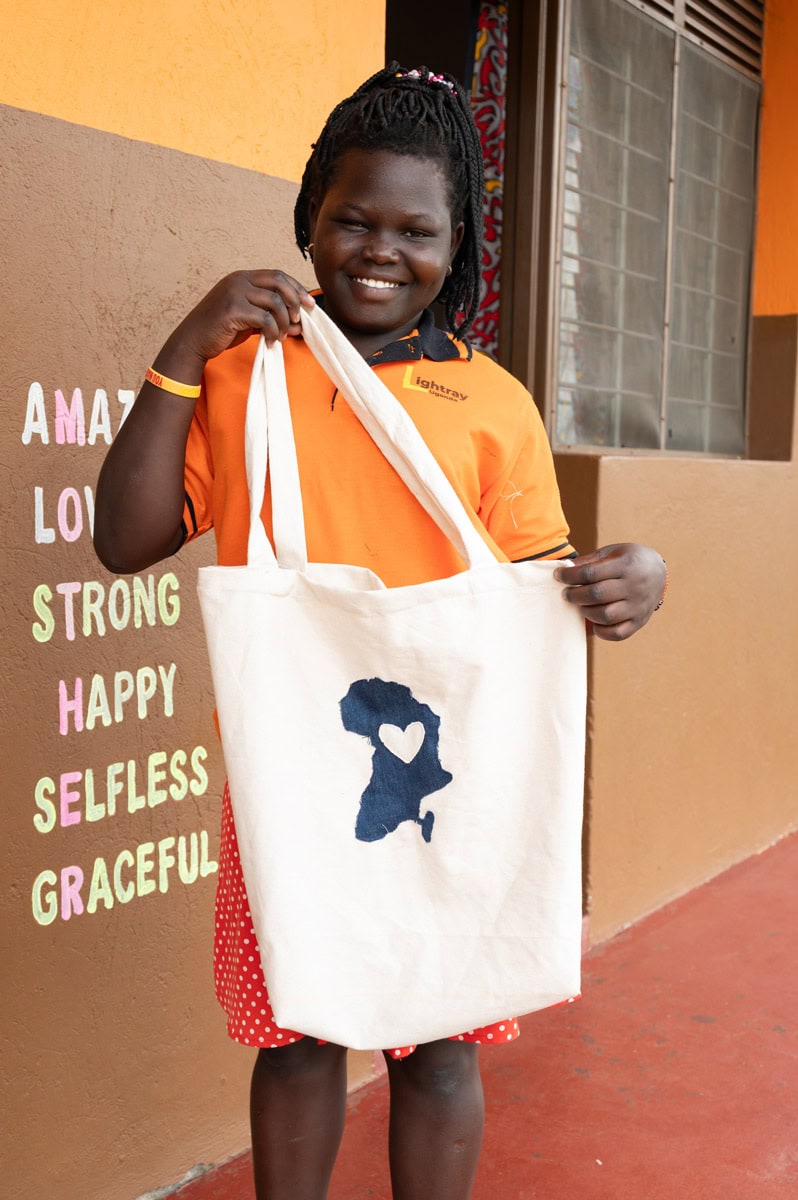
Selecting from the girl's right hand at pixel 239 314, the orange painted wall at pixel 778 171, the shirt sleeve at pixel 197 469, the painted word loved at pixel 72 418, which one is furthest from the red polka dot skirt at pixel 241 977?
the orange painted wall at pixel 778 171

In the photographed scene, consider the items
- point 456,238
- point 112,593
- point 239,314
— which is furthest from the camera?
Answer: point 112,593

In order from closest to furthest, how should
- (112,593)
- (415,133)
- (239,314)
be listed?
(239,314), (415,133), (112,593)

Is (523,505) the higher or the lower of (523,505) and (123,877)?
the higher

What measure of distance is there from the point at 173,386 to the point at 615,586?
0.61 m

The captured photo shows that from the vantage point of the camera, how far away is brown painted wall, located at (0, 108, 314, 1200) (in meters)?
2.00

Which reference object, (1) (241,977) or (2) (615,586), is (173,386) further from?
(1) (241,977)

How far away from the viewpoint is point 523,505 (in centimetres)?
167

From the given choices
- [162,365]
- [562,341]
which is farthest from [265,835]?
[562,341]

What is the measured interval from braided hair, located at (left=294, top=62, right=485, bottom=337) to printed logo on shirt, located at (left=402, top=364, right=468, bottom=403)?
167 mm

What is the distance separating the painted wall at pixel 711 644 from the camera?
11.7 feet

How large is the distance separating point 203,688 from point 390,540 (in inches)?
33.7

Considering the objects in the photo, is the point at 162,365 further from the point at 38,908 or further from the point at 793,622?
the point at 793,622

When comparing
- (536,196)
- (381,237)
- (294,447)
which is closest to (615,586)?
(294,447)

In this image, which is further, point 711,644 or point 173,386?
point 711,644
